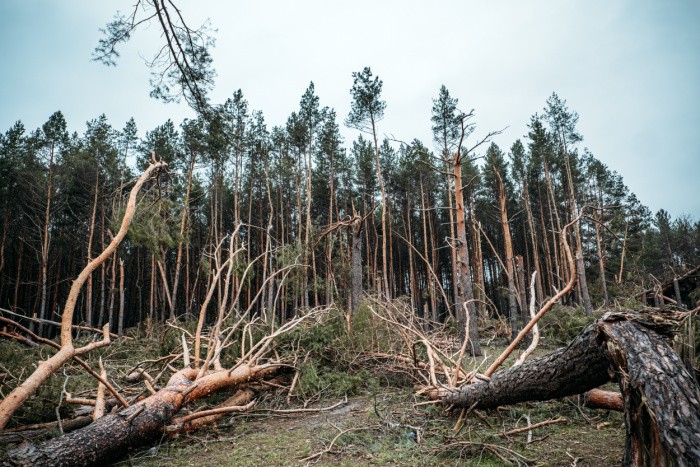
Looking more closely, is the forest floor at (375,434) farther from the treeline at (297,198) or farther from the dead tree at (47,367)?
Result: the treeline at (297,198)

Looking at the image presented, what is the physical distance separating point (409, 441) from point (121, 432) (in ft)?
8.42

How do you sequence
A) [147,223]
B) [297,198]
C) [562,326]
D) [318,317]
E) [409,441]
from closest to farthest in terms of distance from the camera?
[409,441]
[147,223]
[318,317]
[562,326]
[297,198]

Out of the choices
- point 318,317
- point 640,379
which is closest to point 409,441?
point 640,379

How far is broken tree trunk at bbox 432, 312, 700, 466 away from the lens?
1.45 meters

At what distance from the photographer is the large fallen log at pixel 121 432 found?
8.16 feet

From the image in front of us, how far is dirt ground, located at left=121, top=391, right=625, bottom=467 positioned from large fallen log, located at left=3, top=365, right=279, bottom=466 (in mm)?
199

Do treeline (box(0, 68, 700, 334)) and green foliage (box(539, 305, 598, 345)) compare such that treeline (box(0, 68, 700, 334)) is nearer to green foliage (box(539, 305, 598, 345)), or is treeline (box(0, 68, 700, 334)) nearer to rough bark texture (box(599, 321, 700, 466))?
green foliage (box(539, 305, 598, 345))

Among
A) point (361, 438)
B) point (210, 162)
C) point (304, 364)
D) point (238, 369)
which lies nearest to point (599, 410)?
point (361, 438)

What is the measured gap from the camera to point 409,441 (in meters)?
3.14

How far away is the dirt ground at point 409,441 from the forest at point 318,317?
1.6 inches

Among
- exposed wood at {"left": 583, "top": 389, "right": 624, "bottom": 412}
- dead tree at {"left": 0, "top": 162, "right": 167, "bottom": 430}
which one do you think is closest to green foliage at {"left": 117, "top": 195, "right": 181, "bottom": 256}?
dead tree at {"left": 0, "top": 162, "right": 167, "bottom": 430}

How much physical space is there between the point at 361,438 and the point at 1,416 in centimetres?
278

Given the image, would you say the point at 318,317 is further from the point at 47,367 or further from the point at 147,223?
the point at 47,367

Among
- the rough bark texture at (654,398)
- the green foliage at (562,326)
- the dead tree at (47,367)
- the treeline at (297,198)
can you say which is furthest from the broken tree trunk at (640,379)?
the treeline at (297,198)
